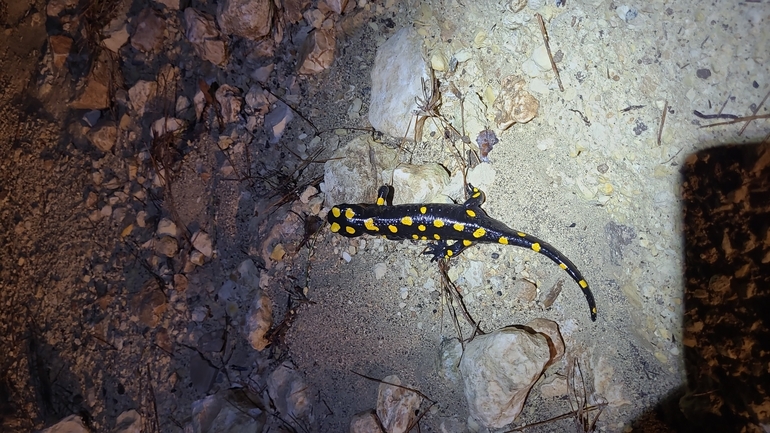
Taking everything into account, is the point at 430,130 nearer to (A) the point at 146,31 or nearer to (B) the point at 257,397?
(B) the point at 257,397

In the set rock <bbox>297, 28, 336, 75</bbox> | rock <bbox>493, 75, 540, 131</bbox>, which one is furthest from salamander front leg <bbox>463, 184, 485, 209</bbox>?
rock <bbox>297, 28, 336, 75</bbox>

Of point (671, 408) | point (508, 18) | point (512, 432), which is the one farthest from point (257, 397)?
point (508, 18)

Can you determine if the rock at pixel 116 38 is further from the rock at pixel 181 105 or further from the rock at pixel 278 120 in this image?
the rock at pixel 278 120

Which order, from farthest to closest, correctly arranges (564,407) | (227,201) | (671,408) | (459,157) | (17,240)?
(17,240) → (227,201) → (459,157) → (564,407) → (671,408)

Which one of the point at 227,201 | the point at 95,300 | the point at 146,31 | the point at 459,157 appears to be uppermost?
the point at 459,157

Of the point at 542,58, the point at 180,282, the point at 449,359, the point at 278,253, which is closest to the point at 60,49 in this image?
the point at 180,282

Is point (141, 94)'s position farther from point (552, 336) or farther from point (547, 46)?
point (552, 336)

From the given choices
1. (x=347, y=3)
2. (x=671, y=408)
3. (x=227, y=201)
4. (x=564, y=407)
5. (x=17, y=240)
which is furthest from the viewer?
(x=17, y=240)

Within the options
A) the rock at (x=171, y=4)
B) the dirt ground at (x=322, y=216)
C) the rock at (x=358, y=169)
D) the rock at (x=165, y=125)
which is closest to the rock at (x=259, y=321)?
the dirt ground at (x=322, y=216)
